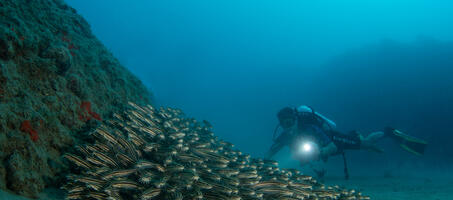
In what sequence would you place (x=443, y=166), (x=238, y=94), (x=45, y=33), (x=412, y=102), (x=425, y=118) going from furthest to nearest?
(x=238, y=94) → (x=412, y=102) → (x=425, y=118) → (x=443, y=166) → (x=45, y=33)

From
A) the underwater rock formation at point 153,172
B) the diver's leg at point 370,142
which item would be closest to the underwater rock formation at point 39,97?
the underwater rock formation at point 153,172

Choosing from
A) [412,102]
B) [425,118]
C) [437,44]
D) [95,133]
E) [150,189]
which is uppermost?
[437,44]

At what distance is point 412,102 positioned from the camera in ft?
88.8

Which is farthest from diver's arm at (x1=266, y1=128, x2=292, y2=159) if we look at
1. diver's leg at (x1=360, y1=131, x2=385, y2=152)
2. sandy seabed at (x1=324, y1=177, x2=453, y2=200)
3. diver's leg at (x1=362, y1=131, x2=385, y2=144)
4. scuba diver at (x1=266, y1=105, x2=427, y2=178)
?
diver's leg at (x1=362, y1=131, x2=385, y2=144)

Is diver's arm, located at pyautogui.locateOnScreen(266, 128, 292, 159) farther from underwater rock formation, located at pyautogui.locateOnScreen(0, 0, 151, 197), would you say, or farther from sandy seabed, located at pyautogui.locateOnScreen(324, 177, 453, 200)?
underwater rock formation, located at pyautogui.locateOnScreen(0, 0, 151, 197)

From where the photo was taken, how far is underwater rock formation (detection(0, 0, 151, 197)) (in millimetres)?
3652

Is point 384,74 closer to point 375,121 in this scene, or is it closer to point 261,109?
point 375,121

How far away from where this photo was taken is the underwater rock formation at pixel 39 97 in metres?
3.65

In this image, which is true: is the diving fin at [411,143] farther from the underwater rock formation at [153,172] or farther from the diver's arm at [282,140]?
the underwater rock formation at [153,172]

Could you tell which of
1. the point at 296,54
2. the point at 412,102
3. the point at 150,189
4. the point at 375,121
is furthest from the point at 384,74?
the point at 296,54

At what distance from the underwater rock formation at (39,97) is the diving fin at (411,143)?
15507 mm

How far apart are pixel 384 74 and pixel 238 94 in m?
32.2

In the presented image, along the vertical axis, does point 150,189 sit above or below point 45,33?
below

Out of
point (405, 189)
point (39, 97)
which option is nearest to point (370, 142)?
point (405, 189)
